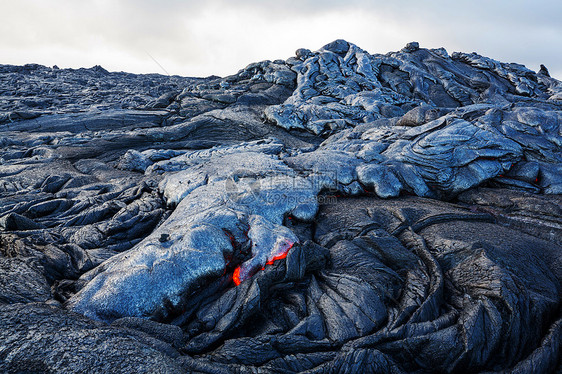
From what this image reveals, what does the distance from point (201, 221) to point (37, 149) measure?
13060 mm

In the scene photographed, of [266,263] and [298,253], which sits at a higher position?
[298,253]

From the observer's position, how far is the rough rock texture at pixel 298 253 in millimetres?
3617

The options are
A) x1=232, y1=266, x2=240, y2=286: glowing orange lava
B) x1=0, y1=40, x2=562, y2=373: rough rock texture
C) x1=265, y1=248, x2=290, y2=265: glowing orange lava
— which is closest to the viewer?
x1=0, y1=40, x2=562, y2=373: rough rock texture

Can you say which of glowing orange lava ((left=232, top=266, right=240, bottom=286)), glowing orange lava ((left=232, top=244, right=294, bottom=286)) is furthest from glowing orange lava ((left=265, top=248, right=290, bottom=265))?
glowing orange lava ((left=232, top=266, right=240, bottom=286))

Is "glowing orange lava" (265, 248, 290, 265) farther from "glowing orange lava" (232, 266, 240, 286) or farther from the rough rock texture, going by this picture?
"glowing orange lava" (232, 266, 240, 286)

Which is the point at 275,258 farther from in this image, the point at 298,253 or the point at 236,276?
the point at 236,276

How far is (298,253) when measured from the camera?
518cm

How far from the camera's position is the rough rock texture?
3.62 meters

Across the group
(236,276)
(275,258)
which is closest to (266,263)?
(275,258)

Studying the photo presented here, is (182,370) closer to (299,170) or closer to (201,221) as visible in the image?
(201,221)

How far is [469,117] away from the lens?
10352 millimetres

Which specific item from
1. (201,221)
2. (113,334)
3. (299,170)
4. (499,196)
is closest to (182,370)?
(113,334)

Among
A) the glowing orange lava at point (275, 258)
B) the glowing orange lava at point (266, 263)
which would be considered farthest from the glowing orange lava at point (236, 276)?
the glowing orange lava at point (275, 258)

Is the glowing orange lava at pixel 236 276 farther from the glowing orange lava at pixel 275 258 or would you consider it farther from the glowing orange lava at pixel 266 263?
the glowing orange lava at pixel 275 258
